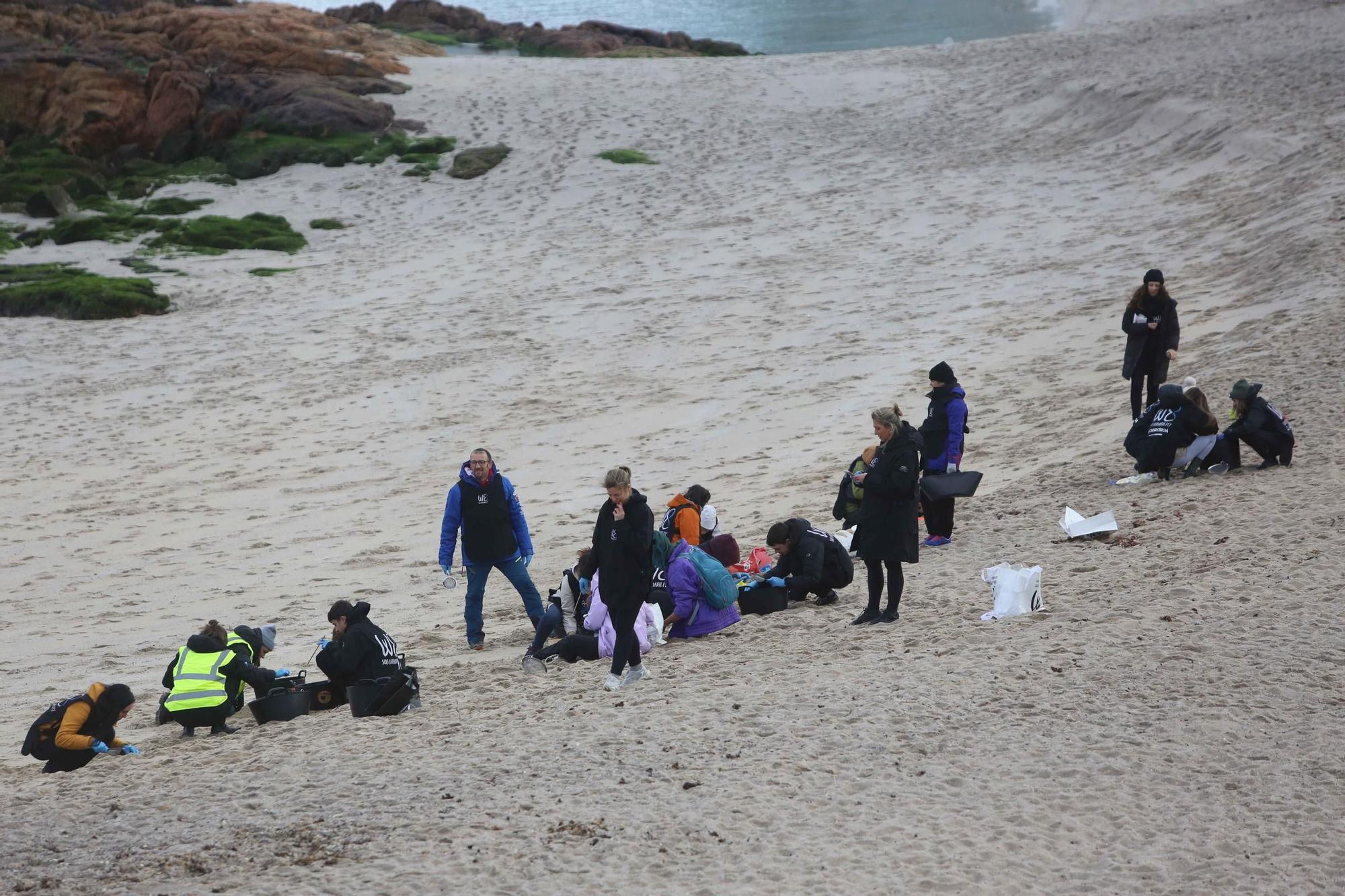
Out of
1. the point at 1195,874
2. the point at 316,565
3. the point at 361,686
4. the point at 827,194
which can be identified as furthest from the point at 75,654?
the point at 827,194

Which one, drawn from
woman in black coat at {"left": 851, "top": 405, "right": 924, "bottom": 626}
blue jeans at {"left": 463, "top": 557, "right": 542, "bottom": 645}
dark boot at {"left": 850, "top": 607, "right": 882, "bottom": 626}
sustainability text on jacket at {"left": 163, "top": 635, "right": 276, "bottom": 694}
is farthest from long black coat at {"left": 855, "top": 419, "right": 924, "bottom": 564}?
sustainability text on jacket at {"left": 163, "top": 635, "right": 276, "bottom": 694}

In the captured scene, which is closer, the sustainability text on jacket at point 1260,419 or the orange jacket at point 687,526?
the orange jacket at point 687,526

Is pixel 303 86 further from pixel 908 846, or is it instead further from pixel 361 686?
pixel 908 846

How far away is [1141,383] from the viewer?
1148 centimetres

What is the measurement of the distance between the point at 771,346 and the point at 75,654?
1038 centimetres

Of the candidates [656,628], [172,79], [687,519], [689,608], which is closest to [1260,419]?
[687,519]

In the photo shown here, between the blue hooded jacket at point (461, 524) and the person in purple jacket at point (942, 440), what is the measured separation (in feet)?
9.89

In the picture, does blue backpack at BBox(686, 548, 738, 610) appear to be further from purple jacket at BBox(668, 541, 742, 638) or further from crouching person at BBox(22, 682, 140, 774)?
crouching person at BBox(22, 682, 140, 774)

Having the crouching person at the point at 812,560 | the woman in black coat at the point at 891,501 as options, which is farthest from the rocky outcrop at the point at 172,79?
the woman in black coat at the point at 891,501

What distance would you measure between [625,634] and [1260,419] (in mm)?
5304

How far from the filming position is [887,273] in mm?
20594

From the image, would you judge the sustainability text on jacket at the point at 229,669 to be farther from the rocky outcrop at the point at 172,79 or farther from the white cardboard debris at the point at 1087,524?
the rocky outcrop at the point at 172,79

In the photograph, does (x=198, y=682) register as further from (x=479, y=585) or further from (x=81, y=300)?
(x=81, y=300)

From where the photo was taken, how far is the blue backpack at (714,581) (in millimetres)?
8477
